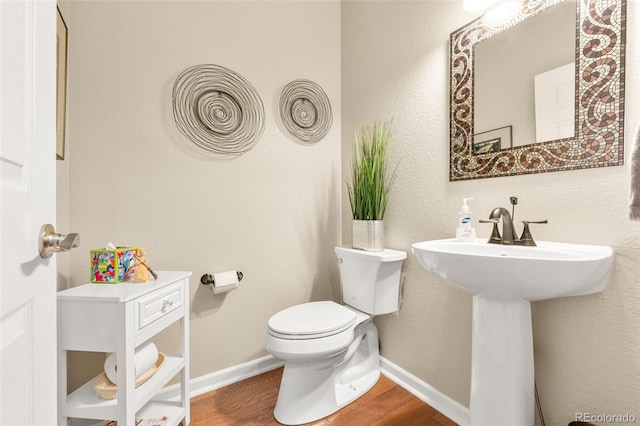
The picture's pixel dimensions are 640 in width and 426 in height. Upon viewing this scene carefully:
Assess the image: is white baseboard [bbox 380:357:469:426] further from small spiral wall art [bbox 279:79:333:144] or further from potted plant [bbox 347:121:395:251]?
small spiral wall art [bbox 279:79:333:144]

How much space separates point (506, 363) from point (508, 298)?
0.22 metres

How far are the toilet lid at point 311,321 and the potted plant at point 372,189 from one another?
400 mm

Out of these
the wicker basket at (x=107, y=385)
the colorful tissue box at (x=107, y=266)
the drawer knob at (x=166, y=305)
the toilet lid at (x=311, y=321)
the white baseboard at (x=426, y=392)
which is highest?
the colorful tissue box at (x=107, y=266)

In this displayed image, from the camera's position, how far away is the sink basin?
0.78 m

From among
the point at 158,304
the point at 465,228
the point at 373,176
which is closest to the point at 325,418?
the point at 158,304

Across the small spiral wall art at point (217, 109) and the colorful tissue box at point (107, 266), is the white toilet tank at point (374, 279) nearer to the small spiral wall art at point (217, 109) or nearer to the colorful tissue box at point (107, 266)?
the small spiral wall art at point (217, 109)

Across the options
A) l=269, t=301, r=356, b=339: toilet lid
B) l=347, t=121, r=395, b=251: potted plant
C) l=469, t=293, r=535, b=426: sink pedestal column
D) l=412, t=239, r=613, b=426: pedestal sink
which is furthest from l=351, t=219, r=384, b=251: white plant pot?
l=469, t=293, r=535, b=426: sink pedestal column

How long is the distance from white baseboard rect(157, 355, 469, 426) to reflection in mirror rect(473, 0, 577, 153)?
3.96 ft

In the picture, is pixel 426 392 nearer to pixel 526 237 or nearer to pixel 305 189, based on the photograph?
pixel 526 237

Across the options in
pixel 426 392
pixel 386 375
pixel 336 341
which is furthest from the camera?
pixel 386 375

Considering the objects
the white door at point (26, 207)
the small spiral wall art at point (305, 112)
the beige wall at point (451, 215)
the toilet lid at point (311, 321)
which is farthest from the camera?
the small spiral wall art at point (305, 112)

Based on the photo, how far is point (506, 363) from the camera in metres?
0.93

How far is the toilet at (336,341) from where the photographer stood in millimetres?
1240

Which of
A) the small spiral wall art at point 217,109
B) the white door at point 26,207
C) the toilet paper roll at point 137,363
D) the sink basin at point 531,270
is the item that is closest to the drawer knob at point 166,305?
the toilet paper roll at point 137,363
